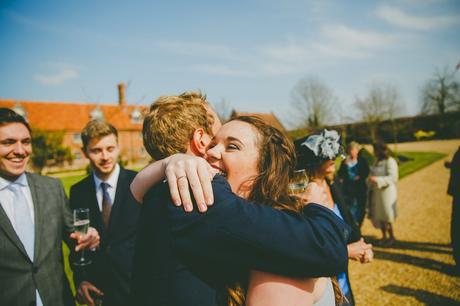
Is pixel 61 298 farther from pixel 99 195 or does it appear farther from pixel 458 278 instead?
pixel 458 278

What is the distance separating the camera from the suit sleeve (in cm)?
111

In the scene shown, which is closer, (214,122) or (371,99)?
(214,122)

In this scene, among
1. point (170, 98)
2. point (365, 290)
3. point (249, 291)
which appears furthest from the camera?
point (365, 290)

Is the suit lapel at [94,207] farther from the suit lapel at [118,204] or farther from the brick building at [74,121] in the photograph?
the brick building at [74,121]

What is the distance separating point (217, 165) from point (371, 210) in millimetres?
7919

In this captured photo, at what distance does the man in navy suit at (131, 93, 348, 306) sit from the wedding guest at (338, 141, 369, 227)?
6936 millimetres

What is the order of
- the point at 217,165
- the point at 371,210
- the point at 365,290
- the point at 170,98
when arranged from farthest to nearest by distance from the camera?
the point at 371,210
the point at 365,290
the point at 170,98
the point at 217,165

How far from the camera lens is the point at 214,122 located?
2.13 meters

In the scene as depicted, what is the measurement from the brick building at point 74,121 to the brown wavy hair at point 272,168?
3942 cm

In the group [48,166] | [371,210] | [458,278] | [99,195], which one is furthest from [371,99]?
[48,166]

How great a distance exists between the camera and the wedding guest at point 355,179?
7.55 m

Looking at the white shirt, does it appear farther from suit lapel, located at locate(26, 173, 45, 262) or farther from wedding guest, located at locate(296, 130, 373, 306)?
wedding guest, located at locate(296, 130, 373, 306)

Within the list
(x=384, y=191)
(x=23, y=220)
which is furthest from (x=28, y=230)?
(x=384, y=191)

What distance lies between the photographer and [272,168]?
5.35 ft
